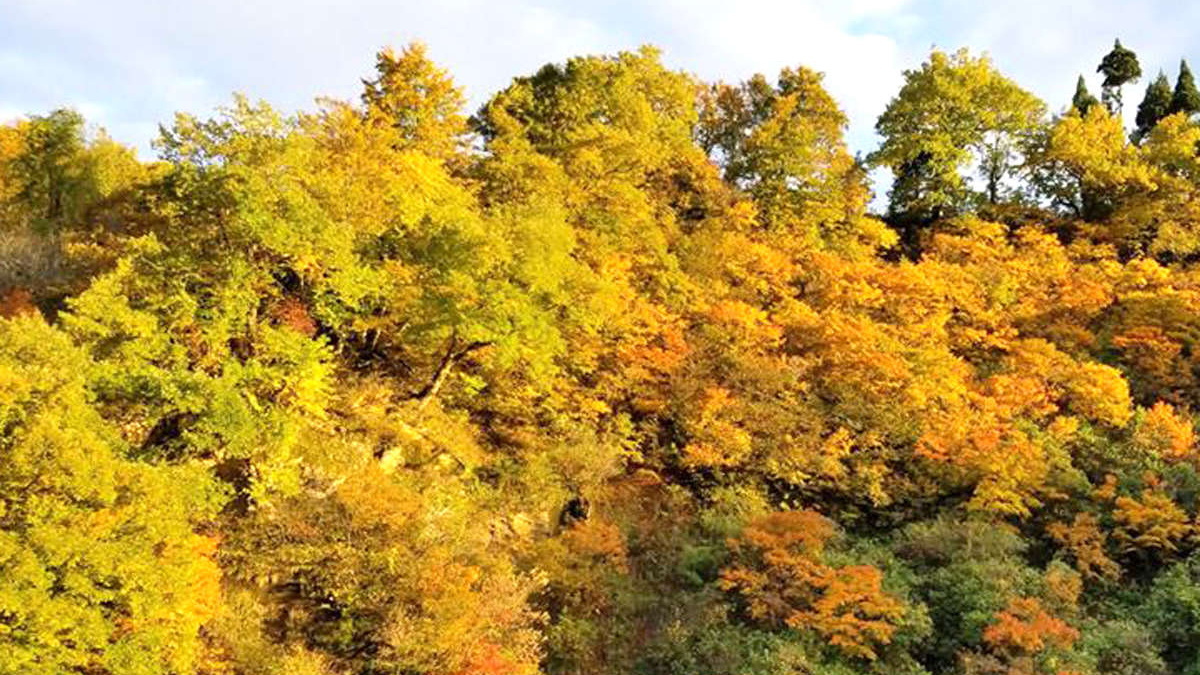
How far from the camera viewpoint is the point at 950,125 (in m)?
46.3

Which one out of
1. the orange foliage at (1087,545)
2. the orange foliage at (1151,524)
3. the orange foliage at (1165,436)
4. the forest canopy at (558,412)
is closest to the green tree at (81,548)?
the forest canopy at (558,412)

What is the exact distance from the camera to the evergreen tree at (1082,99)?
55.4 meters

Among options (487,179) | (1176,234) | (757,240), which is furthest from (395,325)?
(1176,234)

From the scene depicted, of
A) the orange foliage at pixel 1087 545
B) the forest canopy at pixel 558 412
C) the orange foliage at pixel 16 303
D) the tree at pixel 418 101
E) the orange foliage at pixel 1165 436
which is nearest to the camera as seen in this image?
the forest canopy at pixel 558 412

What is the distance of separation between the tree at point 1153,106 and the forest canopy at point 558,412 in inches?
579

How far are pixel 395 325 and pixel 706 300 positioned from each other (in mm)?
12619

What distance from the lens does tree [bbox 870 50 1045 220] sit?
45906 millimetres

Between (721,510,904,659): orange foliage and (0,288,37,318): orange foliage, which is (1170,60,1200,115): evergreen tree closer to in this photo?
(721,510,904,659): orange foliage

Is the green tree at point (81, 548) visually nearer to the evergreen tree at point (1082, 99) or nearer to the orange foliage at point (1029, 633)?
the orange foliage at point (1029, 633)

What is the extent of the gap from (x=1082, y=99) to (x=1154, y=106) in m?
4.14

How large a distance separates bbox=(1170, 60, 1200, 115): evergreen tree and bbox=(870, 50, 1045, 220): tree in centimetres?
1253

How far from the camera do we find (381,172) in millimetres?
27219

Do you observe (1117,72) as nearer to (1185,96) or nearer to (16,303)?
(1185,96)

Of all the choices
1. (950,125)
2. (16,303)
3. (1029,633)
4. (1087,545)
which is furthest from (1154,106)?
(16,303)
